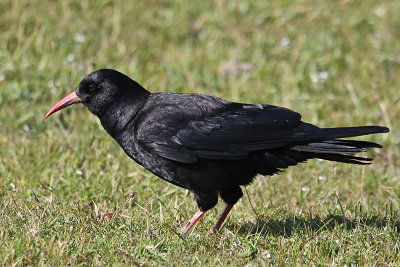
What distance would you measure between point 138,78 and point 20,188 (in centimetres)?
277

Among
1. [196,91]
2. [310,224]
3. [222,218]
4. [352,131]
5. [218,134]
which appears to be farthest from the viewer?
[196,91]

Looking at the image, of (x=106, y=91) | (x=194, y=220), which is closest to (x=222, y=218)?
(x=194, y=220)

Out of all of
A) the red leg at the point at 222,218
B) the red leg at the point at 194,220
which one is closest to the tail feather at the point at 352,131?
the red leg at the point at 222,218

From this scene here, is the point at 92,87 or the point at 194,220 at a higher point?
the point at 92,87

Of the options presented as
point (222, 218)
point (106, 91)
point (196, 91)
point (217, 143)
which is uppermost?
point (106, 91)

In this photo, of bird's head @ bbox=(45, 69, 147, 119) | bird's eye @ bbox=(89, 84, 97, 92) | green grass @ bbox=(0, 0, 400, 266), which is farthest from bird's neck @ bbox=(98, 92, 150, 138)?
green grass @ bbox=(0, 0, 400, 266)

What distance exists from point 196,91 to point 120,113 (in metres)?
2.87

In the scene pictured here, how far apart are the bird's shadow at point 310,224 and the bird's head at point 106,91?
52.6 inches

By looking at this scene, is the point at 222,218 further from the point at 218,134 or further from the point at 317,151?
the point at 317,151

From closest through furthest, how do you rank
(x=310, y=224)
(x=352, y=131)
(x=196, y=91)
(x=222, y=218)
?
(x=352, y=131) → (x=310, y=224) → (x=222, y=218) → (x=196, y=91)

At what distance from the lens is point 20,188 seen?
516cm

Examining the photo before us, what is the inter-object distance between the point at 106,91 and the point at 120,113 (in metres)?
0.22

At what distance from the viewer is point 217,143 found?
4.55 meters

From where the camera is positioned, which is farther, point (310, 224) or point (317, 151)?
point (310, 224)
